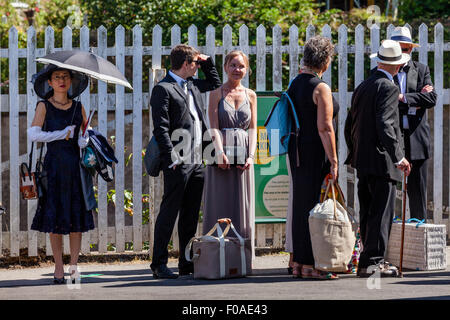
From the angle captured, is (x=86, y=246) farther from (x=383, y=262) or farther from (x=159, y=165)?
(x=383, y=262)

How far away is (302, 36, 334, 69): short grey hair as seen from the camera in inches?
272

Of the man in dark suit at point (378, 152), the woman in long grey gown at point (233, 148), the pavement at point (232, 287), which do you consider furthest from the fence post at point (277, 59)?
the pavement at point (232, 287)

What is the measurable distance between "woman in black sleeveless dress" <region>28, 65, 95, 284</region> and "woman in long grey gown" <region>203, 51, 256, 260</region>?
1.04 m

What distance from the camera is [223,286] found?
6.52 m

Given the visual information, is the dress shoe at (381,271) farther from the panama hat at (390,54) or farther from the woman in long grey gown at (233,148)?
the panama hat at (390,54)

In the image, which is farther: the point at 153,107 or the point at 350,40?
the point at 350,40

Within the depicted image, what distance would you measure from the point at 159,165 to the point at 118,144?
1455 millimetres

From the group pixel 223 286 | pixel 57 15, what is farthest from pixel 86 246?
pixel 57 15

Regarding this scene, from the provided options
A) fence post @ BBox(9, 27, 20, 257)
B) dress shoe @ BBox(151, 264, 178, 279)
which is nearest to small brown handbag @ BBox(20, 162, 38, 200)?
dress shoe @ BBox(151, 264, 178, 279)

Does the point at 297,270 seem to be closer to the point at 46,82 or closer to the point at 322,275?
the point at 322,275

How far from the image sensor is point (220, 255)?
22.7 ft

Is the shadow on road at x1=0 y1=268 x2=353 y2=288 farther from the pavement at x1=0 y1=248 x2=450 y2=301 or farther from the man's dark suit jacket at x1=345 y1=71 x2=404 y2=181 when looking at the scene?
the man's dark suit jacket at x1=345 y1=71 x2=404 y2=181

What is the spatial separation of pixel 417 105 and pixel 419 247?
1.22 meters

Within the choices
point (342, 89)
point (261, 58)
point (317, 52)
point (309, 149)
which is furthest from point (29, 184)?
point (342, 89)
